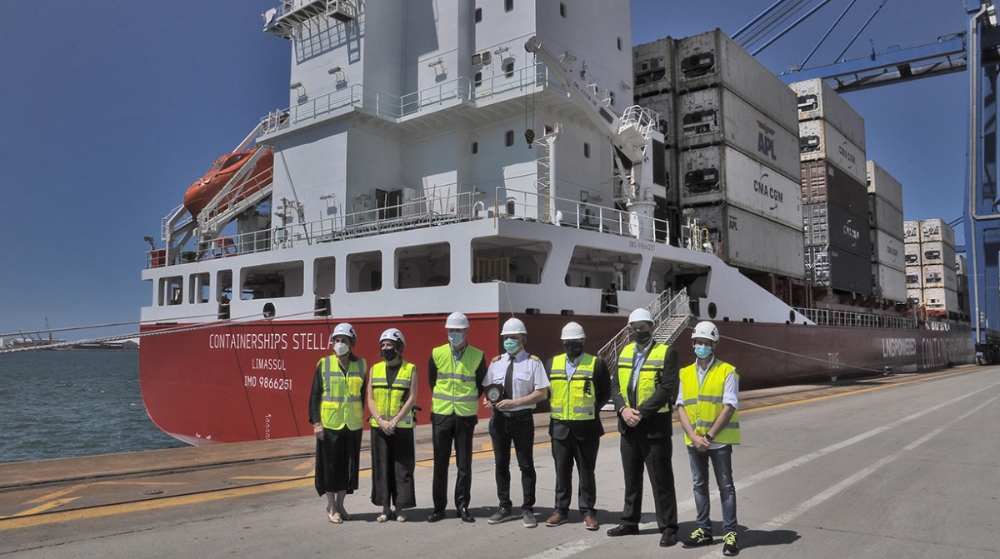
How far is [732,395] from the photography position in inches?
184

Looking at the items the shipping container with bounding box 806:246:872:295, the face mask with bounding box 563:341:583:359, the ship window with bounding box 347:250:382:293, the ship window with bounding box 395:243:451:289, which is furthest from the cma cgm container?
the face mask with bounding box 563:341:583:359

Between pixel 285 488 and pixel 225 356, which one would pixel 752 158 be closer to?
pixel 225 356

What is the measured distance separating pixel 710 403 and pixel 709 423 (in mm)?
134

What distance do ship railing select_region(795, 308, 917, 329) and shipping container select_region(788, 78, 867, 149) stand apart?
8.53 meters

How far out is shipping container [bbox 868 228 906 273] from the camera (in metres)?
35.3

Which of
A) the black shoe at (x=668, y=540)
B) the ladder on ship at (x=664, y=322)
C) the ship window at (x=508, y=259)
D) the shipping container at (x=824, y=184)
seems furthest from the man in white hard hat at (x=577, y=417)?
the shipping container at (x=824, y=184)

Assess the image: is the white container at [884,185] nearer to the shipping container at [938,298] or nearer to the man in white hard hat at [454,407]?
the shipping container at [938,298]

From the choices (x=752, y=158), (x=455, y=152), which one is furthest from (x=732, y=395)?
(x=752, y=158)

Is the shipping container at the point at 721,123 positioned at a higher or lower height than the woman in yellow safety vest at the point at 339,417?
higher

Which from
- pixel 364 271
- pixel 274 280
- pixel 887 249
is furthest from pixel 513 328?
pixel 887 249

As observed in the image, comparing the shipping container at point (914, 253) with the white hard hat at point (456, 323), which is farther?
the shipping container at point (914, 253)

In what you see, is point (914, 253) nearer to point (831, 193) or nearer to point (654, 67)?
point (831, 193)

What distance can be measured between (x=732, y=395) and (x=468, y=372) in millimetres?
2048

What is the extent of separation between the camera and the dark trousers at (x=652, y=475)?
482 cm
